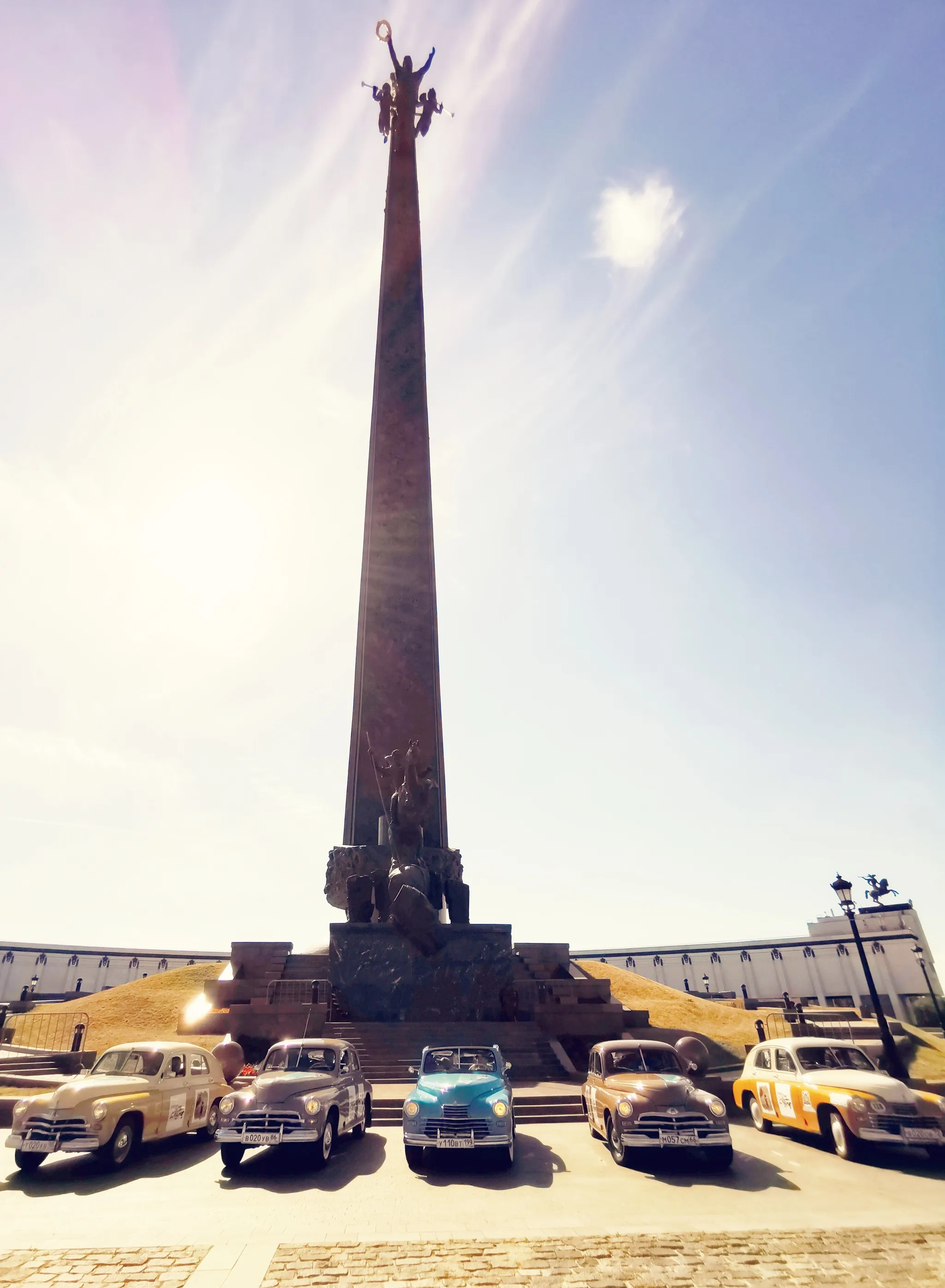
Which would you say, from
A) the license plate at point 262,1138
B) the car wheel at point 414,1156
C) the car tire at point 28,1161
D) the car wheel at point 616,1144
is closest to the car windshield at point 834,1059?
the car wheel at point 616,1144

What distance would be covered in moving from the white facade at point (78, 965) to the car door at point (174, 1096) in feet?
170

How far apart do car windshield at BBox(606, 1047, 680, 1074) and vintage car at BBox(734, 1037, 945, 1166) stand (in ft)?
6.70

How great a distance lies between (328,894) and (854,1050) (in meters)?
16.9

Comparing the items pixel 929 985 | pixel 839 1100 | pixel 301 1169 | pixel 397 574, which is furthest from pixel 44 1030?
pixel 929 985

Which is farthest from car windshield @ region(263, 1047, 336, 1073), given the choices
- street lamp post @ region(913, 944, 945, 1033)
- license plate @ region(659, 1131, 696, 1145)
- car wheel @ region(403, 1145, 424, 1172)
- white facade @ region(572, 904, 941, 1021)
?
white facade @ region(572, 904, 941, 1021)

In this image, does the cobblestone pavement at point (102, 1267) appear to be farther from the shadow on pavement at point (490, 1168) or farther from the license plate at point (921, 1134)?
the license plate at point (921, 1134)

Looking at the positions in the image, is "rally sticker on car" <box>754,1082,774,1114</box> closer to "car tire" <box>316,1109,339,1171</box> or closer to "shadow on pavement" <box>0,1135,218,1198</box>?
"car tire" <box>316,1109,339,1171</box>

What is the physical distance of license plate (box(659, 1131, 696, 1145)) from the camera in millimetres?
8117

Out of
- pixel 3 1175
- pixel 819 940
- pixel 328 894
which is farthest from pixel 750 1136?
pixel 819 940

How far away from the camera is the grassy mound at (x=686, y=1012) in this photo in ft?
70.1

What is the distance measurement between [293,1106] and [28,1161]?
3.31 metres

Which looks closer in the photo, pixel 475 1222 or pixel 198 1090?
pixel 475 1222

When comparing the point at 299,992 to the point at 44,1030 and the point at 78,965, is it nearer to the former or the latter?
the point at 44,1030

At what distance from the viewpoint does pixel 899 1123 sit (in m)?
8.53
